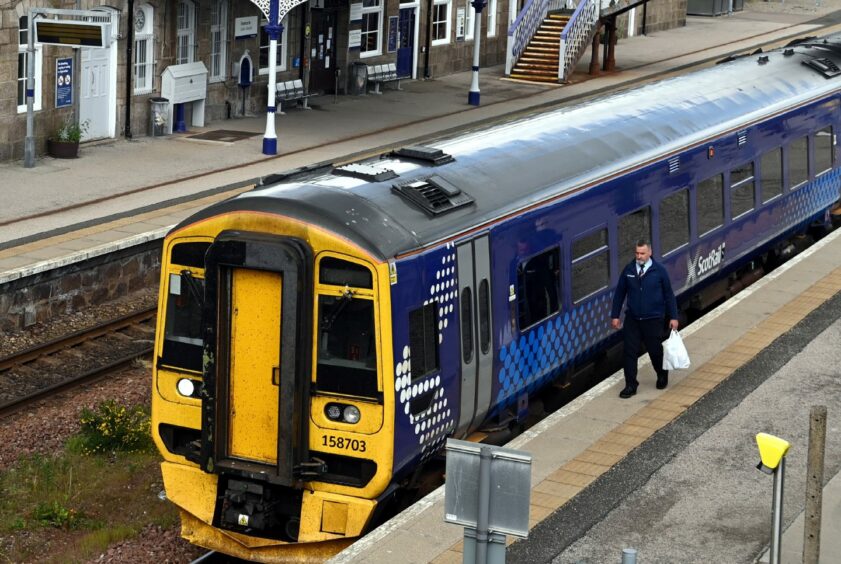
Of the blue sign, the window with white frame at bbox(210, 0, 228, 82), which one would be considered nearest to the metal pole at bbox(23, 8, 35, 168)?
the blue sign

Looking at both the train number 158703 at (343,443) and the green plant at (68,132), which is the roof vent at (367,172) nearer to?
the train number 158703 at (343,443)

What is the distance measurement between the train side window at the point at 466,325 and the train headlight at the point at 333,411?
4.20 ft

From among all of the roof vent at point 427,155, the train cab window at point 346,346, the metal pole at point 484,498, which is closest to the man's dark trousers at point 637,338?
the roof vent at point 427,155

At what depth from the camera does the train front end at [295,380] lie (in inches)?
388

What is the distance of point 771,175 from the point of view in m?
18.2

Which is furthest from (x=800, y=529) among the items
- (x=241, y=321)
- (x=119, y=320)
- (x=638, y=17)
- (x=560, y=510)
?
(x=638, y=17)

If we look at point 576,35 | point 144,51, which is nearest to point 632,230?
point 144,51

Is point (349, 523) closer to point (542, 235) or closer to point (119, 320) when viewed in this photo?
point (542, 235)

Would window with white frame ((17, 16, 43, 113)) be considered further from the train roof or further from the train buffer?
the train roof

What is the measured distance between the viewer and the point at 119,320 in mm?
17547

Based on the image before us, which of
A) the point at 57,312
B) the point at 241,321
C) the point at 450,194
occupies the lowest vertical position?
the point at 57,312

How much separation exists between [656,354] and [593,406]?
0.81 m

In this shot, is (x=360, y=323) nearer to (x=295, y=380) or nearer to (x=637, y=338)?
(x=295, y=380)

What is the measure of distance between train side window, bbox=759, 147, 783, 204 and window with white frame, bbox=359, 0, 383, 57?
59.3 feet
